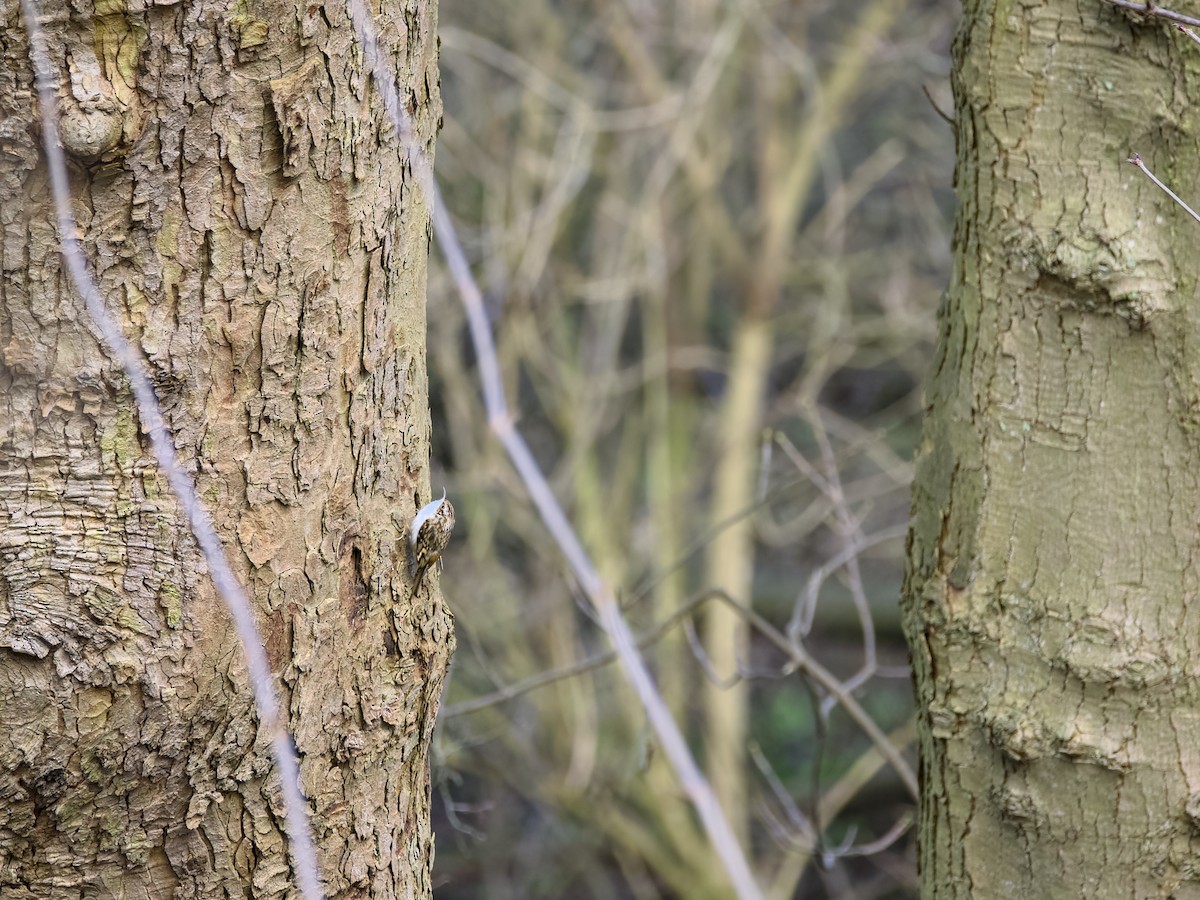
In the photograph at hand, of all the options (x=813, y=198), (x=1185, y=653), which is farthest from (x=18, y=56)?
(x=813, y=198)

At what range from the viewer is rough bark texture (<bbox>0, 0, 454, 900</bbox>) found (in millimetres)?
895

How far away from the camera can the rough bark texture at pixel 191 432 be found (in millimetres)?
895

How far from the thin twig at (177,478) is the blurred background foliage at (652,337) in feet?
9.02

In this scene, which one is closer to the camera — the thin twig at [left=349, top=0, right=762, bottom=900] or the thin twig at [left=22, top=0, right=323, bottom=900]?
the thin twig at [left=349, top=0, right=762, bottom=900]

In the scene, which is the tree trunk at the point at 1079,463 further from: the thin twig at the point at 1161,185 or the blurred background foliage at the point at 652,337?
the blurred background foliage at the point at 652,337

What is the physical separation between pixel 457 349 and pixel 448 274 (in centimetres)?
41

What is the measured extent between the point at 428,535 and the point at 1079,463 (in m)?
0.72

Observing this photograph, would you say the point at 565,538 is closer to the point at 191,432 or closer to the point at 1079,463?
the point at 191,432

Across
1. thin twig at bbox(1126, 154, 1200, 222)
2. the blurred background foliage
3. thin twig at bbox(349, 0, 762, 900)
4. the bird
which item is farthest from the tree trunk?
the blurred background foliage

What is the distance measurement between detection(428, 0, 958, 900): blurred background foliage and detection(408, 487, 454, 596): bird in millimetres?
2669

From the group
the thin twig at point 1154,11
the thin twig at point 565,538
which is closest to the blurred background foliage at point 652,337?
the thin twig at point 565,538

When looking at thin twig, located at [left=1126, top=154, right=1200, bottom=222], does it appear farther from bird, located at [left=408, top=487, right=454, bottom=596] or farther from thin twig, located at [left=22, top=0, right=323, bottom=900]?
thin twig, located at [left=22, top=0, right=323, bottom=900]

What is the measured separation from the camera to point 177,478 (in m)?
0.93

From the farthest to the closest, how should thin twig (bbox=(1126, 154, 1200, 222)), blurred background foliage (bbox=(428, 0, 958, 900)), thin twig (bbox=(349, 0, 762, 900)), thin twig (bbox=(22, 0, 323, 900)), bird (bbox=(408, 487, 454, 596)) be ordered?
blurred background foliage (bbox=(428, 0, 958, 900)) < thin twig (bbox=(1126, 154, 1200, 222)) < bird (bbox=(408, 487, 454, 596)) < thin twig (bbox=(22, 0, 323, 900)) < thin twig (bbox=(349, 0, 762, 900))
